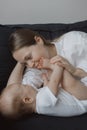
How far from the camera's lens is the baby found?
129 cm

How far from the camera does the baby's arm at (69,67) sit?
139 centimetres

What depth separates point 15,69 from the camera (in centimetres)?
157

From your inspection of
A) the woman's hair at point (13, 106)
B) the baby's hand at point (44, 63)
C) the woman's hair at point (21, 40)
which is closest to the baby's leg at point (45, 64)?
the baby's hand at point (44, 63)

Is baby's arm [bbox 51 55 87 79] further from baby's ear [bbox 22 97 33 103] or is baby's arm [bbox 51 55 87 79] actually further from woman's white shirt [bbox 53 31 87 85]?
baby's ear [bbox 22 97 33 103]

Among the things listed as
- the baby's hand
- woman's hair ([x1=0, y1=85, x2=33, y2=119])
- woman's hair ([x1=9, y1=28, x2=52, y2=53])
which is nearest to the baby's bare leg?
the baby's hand

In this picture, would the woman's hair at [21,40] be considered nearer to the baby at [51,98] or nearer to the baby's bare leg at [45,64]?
the baby's bare leg at [45,64]

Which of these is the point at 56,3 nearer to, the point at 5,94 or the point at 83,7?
the point at 83,7

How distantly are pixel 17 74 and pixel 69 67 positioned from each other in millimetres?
302

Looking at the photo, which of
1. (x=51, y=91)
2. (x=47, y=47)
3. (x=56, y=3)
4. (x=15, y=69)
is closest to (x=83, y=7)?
(x=56, y=3)

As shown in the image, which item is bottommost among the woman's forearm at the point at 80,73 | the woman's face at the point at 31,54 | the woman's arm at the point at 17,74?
the woman's arm at the point at 17,74

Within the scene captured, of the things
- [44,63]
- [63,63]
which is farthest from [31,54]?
[63,63]

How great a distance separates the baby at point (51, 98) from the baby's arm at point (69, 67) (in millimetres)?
35

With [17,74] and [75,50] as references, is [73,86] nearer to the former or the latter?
[75,50]

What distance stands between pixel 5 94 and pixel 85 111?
0.38m
